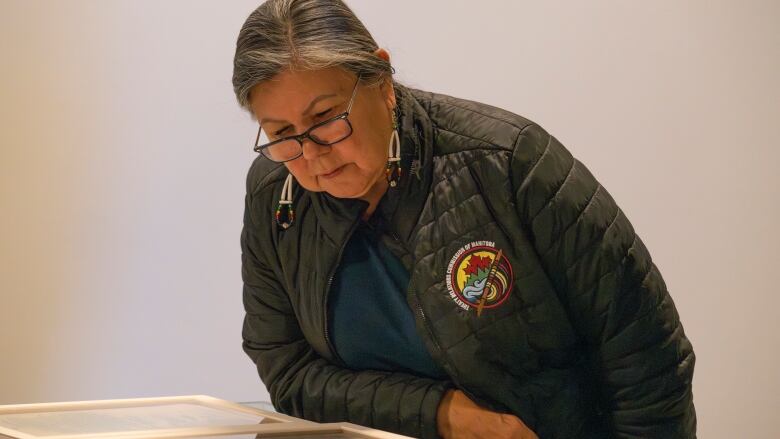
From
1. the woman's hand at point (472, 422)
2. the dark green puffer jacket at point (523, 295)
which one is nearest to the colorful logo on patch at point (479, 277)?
the dark green puffer jacket at point (523, 295)

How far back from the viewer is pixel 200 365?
8.72 feet

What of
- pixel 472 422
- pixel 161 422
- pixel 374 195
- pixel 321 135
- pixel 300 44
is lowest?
pixel 472 422

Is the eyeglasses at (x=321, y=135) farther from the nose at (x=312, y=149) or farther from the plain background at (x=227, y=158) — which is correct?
the plain background at (x=227, y=158)

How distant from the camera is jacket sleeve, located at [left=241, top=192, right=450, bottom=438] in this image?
1.31 meters

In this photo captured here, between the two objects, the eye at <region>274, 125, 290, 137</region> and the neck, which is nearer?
the eye at <region>274, 125, 290, 137</region>

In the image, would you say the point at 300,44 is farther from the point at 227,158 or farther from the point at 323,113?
the point at 227,158

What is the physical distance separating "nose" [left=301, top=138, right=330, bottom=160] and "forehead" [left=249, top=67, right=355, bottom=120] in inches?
1.5

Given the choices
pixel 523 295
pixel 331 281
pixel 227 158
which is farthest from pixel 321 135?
pixel 227 158

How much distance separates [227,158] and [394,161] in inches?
54.5

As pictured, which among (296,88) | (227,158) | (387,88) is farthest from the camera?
(227,158)

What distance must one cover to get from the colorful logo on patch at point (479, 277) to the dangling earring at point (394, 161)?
0.45 feet

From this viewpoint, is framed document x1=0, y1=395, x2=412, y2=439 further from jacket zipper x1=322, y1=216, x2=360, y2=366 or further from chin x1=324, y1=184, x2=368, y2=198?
chin x1=324, y1=184, x2=368, y2=198

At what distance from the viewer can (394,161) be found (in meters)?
1.33

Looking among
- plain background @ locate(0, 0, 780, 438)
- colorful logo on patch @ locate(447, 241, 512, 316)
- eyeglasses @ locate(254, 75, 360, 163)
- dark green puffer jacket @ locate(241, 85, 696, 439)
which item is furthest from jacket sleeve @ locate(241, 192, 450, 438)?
plain background @ locate(0, 0, 780, 438)
